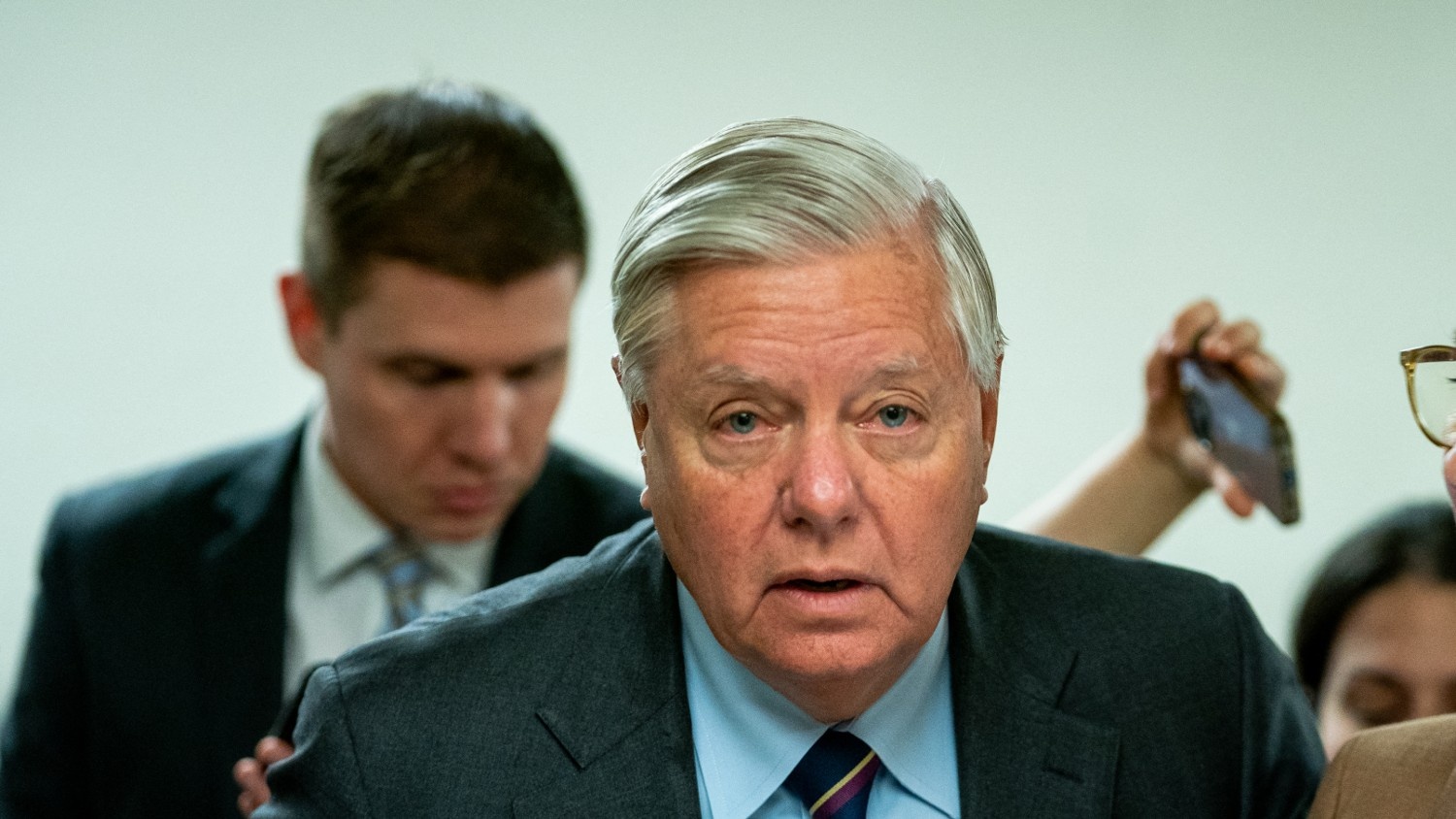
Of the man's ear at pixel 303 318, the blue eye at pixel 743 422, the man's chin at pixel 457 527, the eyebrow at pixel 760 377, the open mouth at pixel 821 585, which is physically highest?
the eyebrow at pixel 760 377

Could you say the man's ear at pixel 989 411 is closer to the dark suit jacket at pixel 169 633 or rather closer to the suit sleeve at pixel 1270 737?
the suit sleeve at pixel 1270 737

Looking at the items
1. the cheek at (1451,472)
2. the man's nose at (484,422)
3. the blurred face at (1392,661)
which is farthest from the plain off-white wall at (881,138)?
the cheek at (1451,472)

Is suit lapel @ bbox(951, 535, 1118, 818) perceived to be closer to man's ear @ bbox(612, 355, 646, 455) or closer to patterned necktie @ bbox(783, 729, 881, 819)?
patterned necktie @ bbox(783, 729, 881, 819)

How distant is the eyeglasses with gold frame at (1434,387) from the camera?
5.03 feet

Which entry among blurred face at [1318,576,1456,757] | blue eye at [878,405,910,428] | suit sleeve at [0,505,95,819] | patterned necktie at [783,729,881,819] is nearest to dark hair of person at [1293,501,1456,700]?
blurred face at [1318,576,1456,757]

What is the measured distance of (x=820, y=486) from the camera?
144cm

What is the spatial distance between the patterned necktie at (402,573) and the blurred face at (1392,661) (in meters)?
1.54

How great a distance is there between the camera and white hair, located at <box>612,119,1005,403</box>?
150 centimetres

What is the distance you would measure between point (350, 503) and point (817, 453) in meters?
1.60

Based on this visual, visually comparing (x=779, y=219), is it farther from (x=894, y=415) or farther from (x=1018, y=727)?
(x=1018, y=727)

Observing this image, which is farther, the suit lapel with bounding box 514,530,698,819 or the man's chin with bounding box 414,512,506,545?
the man's chin with bounding box 414,512,506,545

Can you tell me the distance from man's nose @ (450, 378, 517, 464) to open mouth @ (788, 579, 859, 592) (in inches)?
50.4

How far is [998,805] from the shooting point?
167cm

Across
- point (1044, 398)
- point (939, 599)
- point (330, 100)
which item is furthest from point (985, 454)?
point (330, 100)
